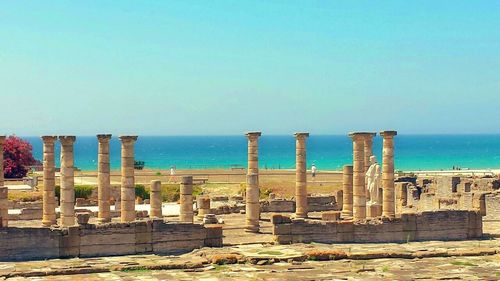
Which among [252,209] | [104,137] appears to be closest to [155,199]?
[104,137]

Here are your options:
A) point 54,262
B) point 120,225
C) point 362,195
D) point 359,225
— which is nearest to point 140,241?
point 120,225

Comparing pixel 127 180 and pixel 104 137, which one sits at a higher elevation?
pixel 104 137

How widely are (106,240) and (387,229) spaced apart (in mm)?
8743

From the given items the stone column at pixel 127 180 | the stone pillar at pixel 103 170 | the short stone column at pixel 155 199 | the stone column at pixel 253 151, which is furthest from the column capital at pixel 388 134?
the stone pillar at pixel 103 170

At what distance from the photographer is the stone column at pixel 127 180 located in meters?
27.1

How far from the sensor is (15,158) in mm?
51500

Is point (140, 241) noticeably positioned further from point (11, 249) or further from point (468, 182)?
point (468, 182)

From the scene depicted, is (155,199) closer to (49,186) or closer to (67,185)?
(67,185)

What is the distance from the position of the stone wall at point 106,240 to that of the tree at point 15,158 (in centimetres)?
2929

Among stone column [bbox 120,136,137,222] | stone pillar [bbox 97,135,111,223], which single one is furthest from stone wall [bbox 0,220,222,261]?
stone pillar [bbox 97,135,111,223]

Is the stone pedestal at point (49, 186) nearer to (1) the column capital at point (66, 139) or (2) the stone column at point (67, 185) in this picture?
(2) the stone column at point (67, 185)

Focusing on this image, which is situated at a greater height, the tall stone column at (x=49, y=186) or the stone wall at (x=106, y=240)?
A: the tall stone column at (x=49, y=186)

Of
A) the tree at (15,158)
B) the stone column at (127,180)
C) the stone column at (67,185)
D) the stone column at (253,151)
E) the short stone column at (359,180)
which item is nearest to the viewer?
the stone column at (67,185)

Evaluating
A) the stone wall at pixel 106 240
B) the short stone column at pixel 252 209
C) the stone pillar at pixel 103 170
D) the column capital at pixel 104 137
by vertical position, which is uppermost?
the column capital at pixel 104 137
